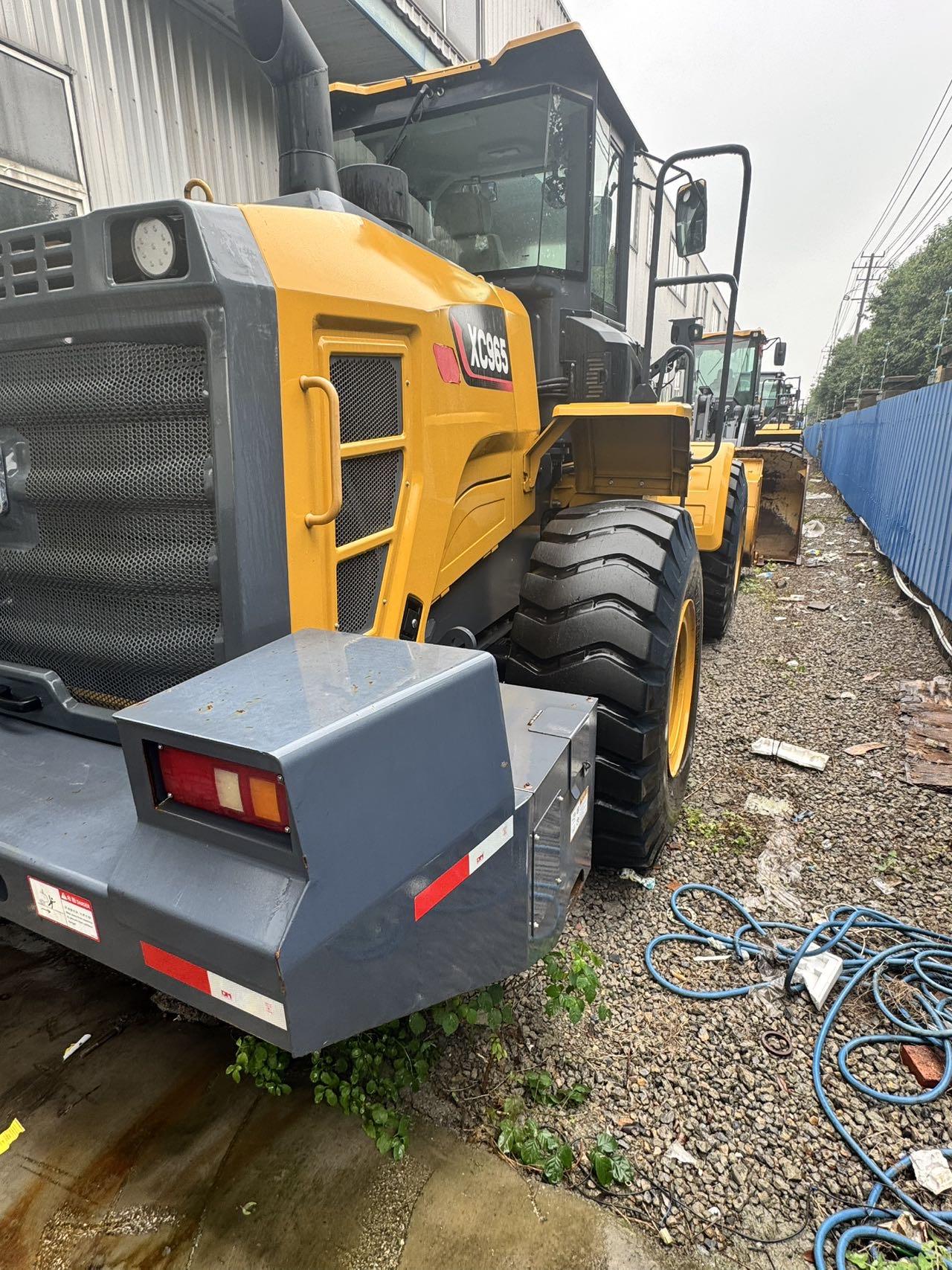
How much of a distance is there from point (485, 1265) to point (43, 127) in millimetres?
5160

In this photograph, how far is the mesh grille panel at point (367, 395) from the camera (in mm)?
1852

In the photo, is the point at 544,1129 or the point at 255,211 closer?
the point at 255,211

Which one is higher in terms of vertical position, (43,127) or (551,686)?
(43,127)

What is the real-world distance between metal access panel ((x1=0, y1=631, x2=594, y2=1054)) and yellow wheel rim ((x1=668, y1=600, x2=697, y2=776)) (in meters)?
1.64

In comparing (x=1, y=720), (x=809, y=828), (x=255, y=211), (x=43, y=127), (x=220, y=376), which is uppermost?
(x=43, y=127)

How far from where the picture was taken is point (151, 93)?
4570mm

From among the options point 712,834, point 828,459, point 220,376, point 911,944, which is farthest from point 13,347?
point 828,459

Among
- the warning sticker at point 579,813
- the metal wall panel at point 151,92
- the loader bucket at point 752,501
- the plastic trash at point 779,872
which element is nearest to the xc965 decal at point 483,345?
the warning sticker at point 579,813

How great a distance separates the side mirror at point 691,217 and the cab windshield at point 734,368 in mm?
8382

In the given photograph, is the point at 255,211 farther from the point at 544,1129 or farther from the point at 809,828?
the point at 809,828

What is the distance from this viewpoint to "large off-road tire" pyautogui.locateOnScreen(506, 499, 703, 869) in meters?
2.45

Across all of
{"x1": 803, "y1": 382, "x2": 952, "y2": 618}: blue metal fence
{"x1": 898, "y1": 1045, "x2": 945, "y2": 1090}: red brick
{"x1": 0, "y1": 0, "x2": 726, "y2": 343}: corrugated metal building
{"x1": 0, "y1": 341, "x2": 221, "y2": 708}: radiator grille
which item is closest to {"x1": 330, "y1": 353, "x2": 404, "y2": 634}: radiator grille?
{"x1": 0, "y1": 341, "x2": 221, "y2": 708}: radiator grille

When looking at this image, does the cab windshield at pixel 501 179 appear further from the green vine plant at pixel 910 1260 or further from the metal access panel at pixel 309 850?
the green vine plant at pixel 910 1260

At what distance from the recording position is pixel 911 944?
246 cm
